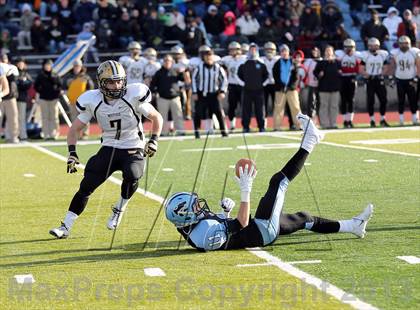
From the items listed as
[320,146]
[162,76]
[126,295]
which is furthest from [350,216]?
[162,76]

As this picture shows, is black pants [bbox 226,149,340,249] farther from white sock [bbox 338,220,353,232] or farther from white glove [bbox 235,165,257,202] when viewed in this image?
white glove [bbox 235,165,257,202]

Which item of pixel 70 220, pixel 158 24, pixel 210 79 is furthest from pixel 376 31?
pixel 70 220

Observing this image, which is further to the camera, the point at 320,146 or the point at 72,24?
the point at 72,24

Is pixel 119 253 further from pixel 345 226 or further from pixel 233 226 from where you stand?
pixel 345 226

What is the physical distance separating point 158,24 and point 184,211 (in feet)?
62.1

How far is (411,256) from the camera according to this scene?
756 cm

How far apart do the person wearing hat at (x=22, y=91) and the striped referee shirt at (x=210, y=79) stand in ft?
11.1

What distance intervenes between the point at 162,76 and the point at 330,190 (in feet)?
32.4

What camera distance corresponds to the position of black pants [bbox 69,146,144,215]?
9.18 meters

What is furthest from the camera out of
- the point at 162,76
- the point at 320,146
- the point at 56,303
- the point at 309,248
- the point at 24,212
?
the point at 162,76

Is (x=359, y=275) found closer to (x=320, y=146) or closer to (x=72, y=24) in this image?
(x=320, y=146)

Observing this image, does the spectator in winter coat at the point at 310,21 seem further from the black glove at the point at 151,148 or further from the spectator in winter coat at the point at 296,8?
the black glove at the point at 151,148

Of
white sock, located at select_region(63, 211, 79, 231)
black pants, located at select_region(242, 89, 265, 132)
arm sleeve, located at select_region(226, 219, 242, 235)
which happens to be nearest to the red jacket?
black pants, located at select_region(242, 89, 265, 132)

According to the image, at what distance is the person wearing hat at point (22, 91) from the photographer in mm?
21125
